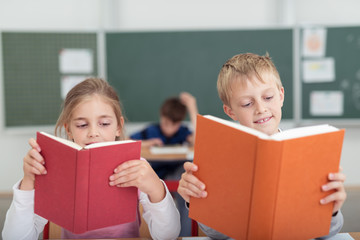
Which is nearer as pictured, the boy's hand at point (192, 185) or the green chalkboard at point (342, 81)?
the boy's hand at point (192, 185)

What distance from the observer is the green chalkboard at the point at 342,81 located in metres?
3.74

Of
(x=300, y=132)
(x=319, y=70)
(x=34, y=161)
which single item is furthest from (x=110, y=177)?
(x=319, y=70)

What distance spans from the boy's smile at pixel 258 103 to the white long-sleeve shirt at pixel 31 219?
372 mm

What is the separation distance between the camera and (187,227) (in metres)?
2.43

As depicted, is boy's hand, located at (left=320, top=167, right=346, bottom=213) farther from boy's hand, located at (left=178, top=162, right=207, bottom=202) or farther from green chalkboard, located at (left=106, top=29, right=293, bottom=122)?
green chalkboard, located at (left=106, top=29, right=293, bottom=122)

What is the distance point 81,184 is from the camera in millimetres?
970

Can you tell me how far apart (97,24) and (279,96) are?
2917 mm

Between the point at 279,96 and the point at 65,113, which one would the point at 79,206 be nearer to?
the point at 65,113

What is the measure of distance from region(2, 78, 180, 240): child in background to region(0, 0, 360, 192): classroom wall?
2426 millimetres

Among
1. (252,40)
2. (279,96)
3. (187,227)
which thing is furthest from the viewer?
(252,40)

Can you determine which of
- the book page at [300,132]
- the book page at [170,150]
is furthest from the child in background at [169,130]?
the book page at [300,132]

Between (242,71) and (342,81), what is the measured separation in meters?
2.84

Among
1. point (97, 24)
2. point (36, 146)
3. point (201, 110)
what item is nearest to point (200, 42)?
point (201, 110)

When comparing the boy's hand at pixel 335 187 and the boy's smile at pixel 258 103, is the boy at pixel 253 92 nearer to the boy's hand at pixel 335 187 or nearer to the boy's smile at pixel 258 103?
the boy's smile at pixel 258 103
